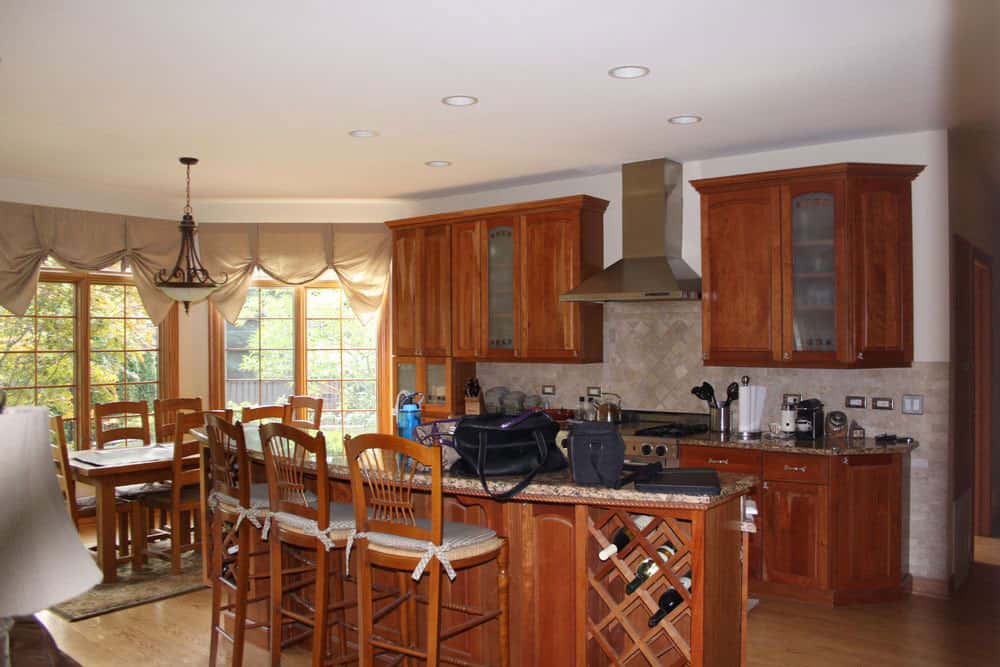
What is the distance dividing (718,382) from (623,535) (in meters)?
2.81

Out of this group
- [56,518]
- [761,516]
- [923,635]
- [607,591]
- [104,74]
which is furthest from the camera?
[761,516]

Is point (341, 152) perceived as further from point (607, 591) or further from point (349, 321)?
point (607, 591)

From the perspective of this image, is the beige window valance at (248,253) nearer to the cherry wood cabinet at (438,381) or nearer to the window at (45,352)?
the window at (45,352)

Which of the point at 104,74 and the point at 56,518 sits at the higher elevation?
the point at 104,74

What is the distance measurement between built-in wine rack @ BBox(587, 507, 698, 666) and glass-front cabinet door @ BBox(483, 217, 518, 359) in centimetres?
319

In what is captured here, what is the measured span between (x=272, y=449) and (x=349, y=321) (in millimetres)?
4089

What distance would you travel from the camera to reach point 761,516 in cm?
452

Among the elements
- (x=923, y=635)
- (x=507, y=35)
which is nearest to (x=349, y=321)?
(x=507, y=35)

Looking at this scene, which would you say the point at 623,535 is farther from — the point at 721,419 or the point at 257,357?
the point at 257,357

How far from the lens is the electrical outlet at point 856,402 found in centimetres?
473

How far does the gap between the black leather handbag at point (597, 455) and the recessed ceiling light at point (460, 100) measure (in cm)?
193

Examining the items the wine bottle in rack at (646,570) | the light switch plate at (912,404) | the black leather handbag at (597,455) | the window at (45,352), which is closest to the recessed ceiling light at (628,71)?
the black leather handbag at (597,455)

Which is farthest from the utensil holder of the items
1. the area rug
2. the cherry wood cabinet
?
the area rug

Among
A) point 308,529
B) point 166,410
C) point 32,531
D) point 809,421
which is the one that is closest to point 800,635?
point 809,421
